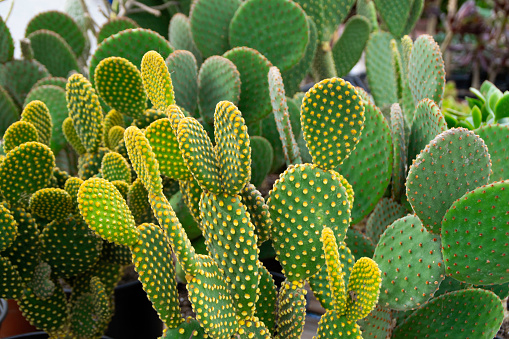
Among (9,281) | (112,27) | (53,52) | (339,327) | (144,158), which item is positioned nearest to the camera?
(144,158)

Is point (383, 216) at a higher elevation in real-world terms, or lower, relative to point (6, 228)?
lower

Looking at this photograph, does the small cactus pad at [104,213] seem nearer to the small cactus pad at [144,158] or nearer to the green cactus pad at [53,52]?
the small cactus pad at [144,158]

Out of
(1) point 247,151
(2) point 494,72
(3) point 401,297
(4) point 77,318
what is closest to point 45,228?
(4) point 77,318

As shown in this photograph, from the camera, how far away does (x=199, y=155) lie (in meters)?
0.65

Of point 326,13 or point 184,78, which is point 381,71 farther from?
point 184,78

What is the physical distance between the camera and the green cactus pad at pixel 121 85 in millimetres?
1021

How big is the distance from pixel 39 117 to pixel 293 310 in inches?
27.5

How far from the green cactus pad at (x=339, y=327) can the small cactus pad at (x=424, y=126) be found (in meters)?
0.40

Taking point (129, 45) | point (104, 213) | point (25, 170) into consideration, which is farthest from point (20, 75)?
point (104, 213)

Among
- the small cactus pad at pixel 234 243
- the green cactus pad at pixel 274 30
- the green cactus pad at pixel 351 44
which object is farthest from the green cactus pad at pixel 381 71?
the small cactus pad at pixel 234 243

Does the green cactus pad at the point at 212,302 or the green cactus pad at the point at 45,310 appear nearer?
the green cactus pad at the point at 212,302

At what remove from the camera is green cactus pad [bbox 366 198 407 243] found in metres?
1.09

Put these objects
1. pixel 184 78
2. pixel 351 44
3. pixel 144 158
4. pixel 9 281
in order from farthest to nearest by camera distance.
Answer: pixel 351 44 → pixel 184 78 → pixel 9 281 → pixel 144 158

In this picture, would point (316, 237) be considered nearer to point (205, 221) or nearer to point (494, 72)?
point (205, 221)
